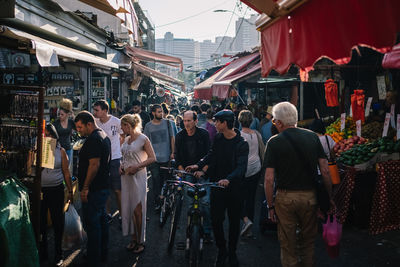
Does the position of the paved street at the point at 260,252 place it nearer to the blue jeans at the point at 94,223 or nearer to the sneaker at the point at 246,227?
the sneaker at the point at 246,227

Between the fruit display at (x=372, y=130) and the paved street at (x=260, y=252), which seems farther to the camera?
the fruit display at (x=372, y=130)

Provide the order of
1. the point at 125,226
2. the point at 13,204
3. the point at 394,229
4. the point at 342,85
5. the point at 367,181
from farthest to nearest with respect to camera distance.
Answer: the point at 342,85
the point at 367,181
the point at 394,229
the point at 125,226
the point at 13,204

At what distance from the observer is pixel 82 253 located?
17.6ft

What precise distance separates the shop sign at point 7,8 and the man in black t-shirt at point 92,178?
1759 mm

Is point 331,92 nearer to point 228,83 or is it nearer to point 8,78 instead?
point 228,83

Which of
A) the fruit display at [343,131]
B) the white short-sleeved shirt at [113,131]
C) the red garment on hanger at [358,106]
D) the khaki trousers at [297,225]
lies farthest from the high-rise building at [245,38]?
the khaki trousers at [297,225]

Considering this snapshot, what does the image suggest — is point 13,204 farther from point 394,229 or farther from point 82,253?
point 394,229

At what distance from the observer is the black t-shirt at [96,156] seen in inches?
181

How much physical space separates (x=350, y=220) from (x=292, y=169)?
354cm

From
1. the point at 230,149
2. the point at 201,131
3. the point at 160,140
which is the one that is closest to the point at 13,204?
the point at 230,149

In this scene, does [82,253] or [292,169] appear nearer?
[292,169]

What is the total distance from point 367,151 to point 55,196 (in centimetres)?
518

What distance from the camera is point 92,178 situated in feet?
15.0

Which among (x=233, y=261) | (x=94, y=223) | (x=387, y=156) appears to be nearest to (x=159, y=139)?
(x=94, y=223)
